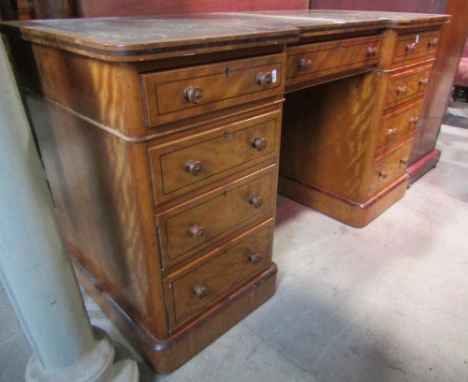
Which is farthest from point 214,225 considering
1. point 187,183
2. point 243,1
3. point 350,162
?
point 243,1

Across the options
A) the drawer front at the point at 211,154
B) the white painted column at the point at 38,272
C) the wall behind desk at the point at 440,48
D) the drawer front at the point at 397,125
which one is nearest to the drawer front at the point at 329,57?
the drawer front at the point at 211,154

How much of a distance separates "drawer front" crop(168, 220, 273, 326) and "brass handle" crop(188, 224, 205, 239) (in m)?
0.11

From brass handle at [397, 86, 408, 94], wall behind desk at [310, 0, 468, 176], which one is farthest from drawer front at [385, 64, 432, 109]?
wall behind desk at [310, 0, 468, 176]

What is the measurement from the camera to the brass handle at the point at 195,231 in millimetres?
980

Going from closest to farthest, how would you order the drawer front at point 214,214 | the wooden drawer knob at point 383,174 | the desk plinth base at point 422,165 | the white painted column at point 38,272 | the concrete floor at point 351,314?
the white painted column at point 38,272 < the drawer front at point 214,214 < the concrete floor at point 351,314 < the wooden drawer knob at point 383,174 < the desk plinth base at point 422,165

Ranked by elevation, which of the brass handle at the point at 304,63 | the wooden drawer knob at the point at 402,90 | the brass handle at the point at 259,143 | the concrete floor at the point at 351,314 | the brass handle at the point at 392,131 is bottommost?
the concrete floor at the point at 351,314

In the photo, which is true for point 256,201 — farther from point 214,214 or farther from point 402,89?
point 402,89

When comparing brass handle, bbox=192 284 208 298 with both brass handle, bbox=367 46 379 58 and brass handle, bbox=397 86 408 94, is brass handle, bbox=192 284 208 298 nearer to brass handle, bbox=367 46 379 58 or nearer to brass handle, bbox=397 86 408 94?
brass handle, bbox=367 46 379 58

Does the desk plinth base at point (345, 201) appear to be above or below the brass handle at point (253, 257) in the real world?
below

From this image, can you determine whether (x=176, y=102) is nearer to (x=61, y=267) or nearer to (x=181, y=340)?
(x=61, y=267)

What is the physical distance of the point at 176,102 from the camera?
31.4 inches

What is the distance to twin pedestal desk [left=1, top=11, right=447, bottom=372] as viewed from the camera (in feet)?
2.57

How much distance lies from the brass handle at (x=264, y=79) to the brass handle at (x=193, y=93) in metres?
0.19

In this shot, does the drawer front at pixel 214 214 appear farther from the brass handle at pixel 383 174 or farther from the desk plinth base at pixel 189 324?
the brass handle at pixel 383 174
